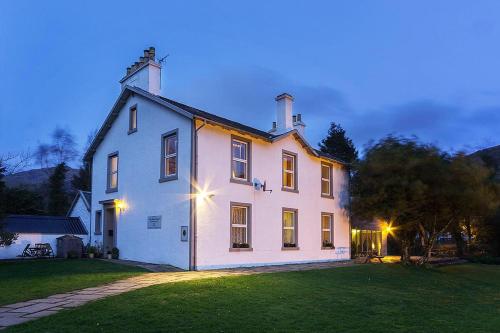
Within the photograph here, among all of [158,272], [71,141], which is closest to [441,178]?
[158,272]

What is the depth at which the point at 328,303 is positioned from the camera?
9.88 m

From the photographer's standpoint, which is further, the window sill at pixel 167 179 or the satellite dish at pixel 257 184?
the satellite dish at pixel 257 184

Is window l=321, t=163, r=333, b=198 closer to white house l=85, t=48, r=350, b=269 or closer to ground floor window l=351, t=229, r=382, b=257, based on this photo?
white house l=85, t=48, r=350, b=269

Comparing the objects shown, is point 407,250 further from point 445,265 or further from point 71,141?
point 71,141

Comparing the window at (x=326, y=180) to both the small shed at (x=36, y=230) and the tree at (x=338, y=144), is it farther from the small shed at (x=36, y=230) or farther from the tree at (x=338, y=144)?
the tree at (x=338, y=144)

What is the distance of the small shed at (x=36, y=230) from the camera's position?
20469 mm

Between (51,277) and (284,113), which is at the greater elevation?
(284,113)

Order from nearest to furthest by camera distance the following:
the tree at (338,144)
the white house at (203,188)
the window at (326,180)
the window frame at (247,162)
→ the white house at (203,188), the window frame at (247,162), the window at (326,180), the tree at (338,144)

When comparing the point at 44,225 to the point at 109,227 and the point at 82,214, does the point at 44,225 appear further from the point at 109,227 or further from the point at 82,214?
the point at 109,227

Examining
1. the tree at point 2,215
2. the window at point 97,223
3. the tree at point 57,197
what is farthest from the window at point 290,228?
the tree at point 57,197

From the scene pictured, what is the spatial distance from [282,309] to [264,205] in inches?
393

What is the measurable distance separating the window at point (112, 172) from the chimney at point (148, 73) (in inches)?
134

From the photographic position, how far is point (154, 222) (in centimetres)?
1769

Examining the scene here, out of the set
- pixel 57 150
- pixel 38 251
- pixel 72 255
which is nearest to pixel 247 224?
pixel 72 255
